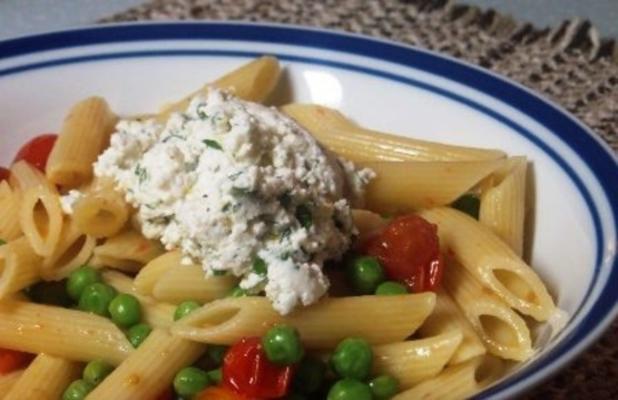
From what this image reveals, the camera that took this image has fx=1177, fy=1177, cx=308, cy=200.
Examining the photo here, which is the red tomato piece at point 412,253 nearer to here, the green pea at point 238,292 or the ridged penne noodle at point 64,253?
the green pea at point 238,292

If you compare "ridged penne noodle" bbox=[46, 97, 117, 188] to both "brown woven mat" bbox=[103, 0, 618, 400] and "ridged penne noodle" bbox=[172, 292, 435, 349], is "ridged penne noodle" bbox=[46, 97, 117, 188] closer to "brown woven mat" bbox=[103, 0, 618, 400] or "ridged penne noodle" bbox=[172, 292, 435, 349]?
"ridged penne noodle" bbox=[172, 292, 435, 349]

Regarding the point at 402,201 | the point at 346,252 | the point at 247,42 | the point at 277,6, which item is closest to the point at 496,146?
the point at 402,201

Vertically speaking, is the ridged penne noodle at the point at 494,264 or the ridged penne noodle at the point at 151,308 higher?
the ridged penne noodle at the point at 494,264

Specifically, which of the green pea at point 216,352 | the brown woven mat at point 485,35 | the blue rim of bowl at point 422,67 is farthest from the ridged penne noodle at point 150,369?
the brown woven mat at point 485,35

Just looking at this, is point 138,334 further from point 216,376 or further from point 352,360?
point 352,360

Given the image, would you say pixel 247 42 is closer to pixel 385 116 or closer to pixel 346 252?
pixel 385 116

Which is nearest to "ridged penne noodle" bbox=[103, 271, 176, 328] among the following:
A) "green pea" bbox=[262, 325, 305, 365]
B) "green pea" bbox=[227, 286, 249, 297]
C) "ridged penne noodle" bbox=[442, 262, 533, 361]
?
"green pea" bbox=[227, 286, 249, 297]
